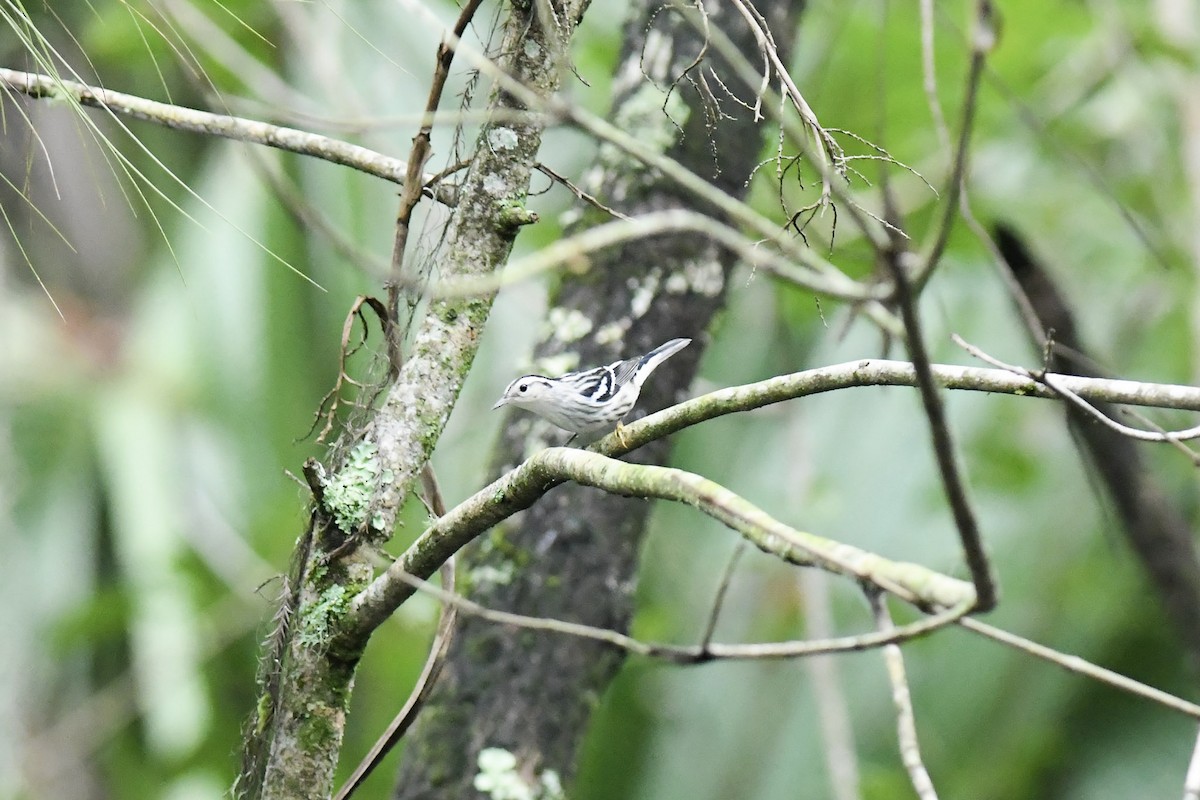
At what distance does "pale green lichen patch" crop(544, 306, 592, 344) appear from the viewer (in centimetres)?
298

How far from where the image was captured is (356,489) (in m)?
1.65

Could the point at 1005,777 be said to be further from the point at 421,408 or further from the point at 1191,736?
the point at 421,408

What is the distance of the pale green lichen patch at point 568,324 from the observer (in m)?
2.98

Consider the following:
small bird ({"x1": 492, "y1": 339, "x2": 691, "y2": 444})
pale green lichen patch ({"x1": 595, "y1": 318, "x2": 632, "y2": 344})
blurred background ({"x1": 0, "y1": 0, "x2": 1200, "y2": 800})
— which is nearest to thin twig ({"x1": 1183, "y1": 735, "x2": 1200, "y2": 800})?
small bird ({"x1": 492, "y1": 339, "x2": 691, "y2": 444})

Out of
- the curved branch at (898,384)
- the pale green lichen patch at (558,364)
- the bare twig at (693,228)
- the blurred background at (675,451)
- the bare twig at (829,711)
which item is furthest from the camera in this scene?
the blurred background at (675,451)

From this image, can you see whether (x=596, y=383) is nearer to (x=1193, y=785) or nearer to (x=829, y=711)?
(x=829, y=711)

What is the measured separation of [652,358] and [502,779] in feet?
3.45

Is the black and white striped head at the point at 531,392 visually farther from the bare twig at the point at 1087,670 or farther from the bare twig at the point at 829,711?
the bare twig at the point at 1087,670

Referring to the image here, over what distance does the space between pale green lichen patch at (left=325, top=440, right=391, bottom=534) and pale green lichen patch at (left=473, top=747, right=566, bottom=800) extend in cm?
121

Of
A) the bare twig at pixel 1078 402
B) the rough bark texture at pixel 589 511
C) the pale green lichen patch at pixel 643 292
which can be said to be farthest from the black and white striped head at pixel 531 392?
the bare twig at pixel 1078 402

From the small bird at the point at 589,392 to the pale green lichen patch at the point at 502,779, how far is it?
76cm

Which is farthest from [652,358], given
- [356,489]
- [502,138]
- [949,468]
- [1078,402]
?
[949,468]

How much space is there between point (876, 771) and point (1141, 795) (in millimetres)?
1401

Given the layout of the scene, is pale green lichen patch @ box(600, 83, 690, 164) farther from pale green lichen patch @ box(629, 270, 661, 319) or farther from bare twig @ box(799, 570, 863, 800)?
bare twig @ box(799, 570, 863, 800)
